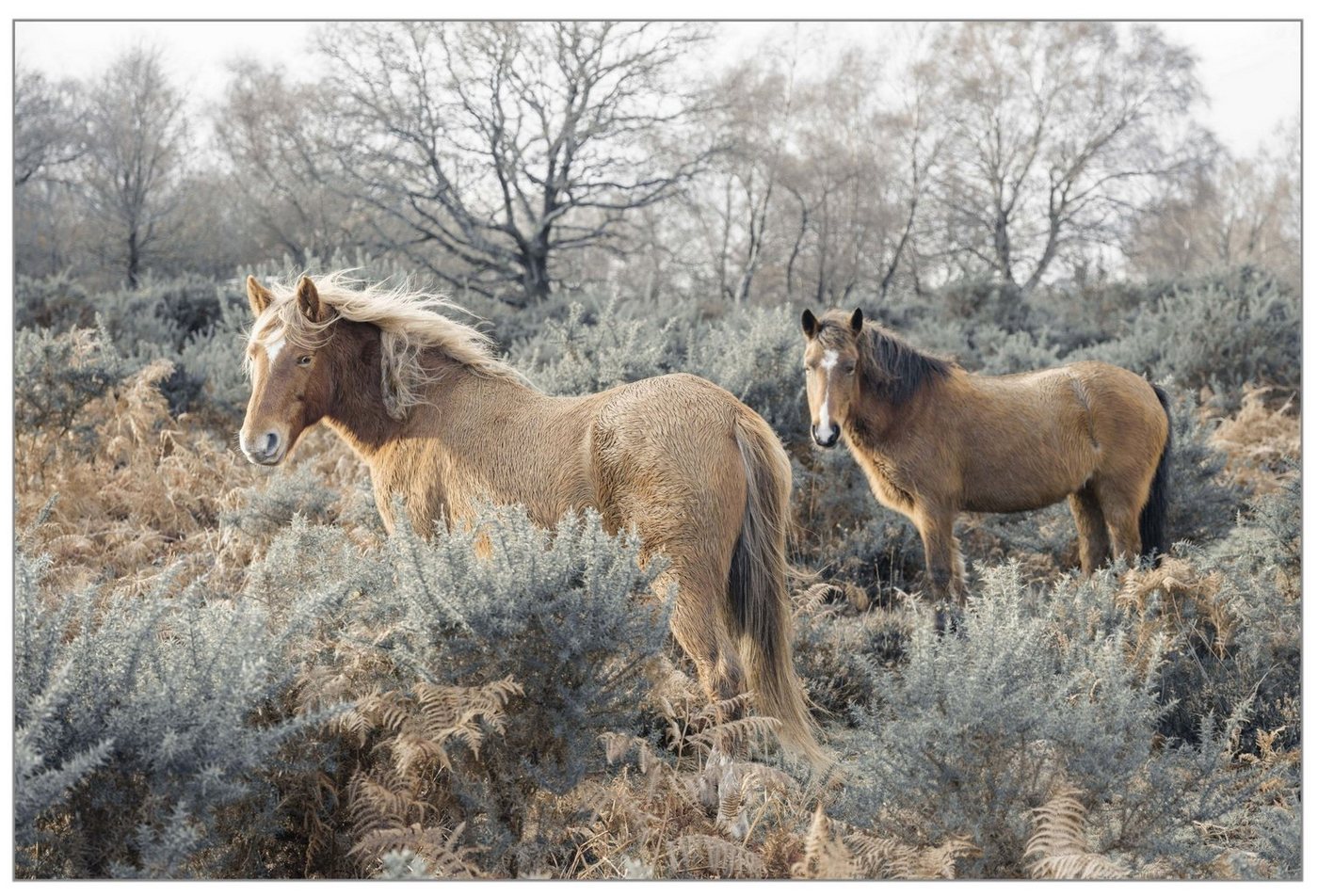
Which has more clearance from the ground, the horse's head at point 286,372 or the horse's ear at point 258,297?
the horse's ear at point 258,297

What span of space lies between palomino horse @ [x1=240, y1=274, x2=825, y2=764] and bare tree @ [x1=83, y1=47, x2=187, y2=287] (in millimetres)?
2982

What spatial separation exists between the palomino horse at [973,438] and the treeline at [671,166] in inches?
67.1

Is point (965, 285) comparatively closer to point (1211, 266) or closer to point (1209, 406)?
point (1211, 266)

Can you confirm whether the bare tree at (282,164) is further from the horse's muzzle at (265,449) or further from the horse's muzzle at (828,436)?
the horse's muzzle at (828,436)

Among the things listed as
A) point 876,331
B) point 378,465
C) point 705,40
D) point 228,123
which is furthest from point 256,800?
point 228,123

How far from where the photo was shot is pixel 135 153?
1065 cm

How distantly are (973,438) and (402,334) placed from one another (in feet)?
10.5

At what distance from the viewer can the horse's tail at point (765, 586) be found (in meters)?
3.76

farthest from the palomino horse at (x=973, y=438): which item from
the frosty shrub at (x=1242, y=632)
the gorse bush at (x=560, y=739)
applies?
the gorse bush at (x=560, y=739)

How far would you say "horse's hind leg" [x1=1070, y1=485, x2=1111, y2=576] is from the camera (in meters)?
5.85

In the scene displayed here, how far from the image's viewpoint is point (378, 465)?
4180 millimetres

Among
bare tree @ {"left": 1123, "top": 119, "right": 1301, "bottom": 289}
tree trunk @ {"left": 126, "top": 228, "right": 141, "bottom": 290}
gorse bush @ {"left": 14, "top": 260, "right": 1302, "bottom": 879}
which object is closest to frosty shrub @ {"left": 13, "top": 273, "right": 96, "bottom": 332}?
tree trunk @ {"left": 126, "top": 228, "right": 141, "bottom": 290}

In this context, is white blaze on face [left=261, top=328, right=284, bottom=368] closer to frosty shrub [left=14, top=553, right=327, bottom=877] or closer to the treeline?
frosty shrub [left=14, top=553, right=327, bottom=877]

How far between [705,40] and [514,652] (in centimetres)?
459
